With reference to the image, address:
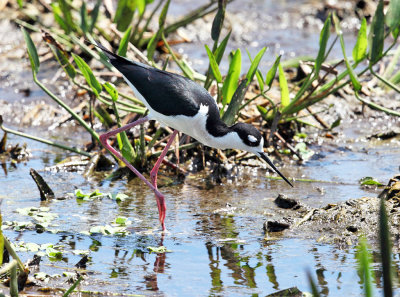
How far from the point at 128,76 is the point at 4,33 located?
418 cm

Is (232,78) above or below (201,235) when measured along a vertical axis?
above

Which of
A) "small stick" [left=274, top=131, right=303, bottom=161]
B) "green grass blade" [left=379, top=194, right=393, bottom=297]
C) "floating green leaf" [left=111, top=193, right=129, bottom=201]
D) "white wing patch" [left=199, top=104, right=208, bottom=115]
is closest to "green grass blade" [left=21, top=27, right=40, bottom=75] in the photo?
"floating green leaf" [left=111, top=193, right=129, bottom=201]

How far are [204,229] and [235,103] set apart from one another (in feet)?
3.50

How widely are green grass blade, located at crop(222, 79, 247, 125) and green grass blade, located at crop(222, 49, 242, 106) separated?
0.10m

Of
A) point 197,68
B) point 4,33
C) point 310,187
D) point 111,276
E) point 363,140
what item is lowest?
point 111,276

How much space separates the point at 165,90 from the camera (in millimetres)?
4672

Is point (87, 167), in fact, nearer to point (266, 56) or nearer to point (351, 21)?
point (266, 56)

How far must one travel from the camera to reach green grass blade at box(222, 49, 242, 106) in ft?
16.2

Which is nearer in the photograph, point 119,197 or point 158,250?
point 158,250

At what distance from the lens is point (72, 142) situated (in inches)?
249

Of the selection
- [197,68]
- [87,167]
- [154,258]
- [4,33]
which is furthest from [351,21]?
[154,258]

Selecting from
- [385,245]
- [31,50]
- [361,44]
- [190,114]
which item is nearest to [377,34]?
[361,44]

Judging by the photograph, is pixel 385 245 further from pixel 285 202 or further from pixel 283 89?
pixel 283 89

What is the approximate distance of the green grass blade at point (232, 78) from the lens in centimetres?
493
